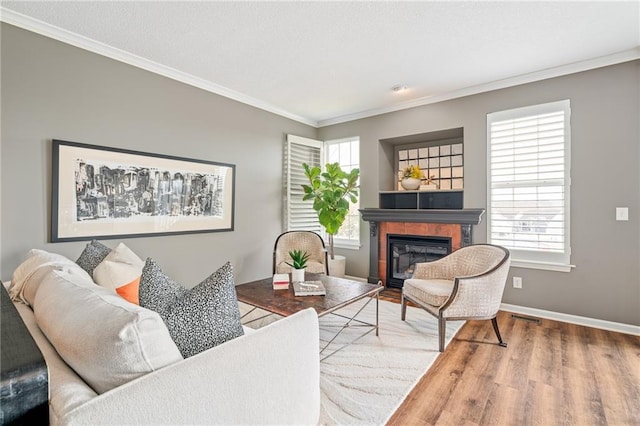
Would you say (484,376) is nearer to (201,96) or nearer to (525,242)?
(525,242)

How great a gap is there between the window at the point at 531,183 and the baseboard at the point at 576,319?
0.48 meters

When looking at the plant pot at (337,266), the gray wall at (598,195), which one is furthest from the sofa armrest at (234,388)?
the gray wall at (598,195)

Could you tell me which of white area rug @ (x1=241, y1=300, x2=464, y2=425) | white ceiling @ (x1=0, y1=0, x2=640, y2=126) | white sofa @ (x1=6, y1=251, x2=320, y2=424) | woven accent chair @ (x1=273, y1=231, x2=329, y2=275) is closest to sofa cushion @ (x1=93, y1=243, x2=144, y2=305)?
white sofa @ (x1=6, y1=251, x2=320, y2=424)

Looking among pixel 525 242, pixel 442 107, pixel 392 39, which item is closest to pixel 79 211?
pixel 392 39

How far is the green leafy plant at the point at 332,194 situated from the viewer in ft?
14.0

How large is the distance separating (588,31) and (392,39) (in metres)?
1.59

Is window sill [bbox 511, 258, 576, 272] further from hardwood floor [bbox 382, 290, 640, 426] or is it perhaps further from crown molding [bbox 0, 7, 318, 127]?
crown molding [bbox 0, 7, 318, 127]

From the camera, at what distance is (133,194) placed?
9.54 feet

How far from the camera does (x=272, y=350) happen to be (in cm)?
109

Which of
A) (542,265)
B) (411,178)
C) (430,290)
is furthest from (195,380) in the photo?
(411,178)

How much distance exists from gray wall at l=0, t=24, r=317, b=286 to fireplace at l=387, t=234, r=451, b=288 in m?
1.70

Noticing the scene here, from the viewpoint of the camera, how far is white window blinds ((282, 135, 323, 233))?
4.49 m

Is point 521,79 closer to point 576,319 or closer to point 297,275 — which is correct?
point 576,319

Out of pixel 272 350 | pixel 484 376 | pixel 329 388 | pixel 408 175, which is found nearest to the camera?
pixel 272 350
